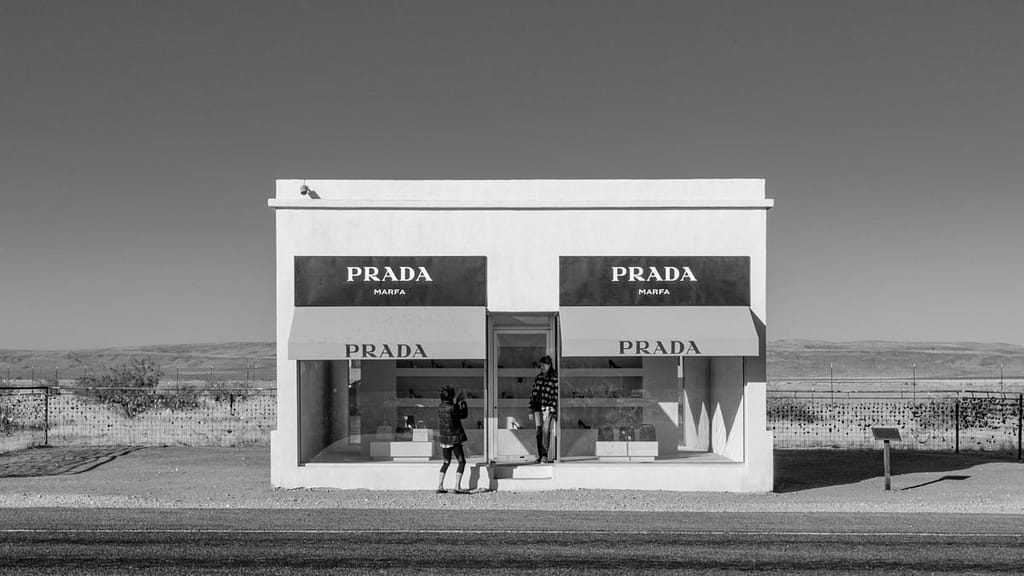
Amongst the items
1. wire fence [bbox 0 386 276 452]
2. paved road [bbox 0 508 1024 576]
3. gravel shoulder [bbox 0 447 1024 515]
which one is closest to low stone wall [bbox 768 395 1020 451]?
gravel shoulder [bbox 0 447 1024 515]

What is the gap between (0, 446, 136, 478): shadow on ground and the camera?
19594 mm

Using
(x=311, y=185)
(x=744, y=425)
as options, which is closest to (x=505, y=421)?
(x=744, y=425)

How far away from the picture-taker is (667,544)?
1146 centimetres

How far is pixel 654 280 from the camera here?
1719 centimetres

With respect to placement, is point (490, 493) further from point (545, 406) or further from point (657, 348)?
point (657, 348)

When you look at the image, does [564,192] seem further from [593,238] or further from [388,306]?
[388,306]

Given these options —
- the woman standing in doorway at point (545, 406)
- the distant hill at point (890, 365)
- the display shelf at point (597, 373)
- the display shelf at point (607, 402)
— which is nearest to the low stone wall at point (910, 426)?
the display shelf at point (607, 402)

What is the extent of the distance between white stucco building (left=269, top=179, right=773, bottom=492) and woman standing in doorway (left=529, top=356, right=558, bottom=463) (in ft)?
0.58

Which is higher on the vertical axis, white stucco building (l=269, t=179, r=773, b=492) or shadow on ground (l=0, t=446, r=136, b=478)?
white stucco building (l=269, t=179, r=773, b=492)

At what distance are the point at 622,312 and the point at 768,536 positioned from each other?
5817mm

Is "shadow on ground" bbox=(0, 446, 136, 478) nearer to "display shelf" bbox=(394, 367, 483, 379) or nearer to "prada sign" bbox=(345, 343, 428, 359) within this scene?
"prada sign" bbox=(345, 343, 428, 359)

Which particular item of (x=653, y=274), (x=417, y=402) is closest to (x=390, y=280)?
(x=417, y=402)

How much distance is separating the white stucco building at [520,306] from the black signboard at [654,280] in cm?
3

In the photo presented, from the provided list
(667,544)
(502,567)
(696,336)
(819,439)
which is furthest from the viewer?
(819,439)
